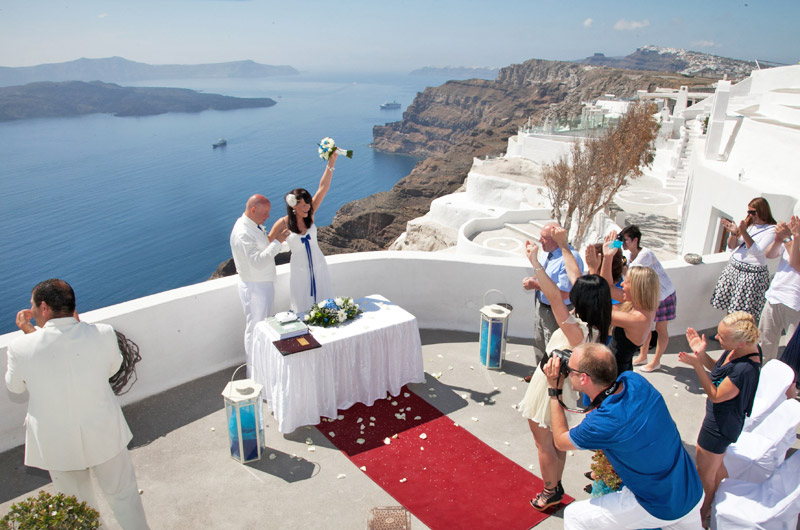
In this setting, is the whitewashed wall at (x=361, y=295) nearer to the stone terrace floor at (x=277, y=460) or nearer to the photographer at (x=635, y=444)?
the stone terrace floor at (x=277, y=460)

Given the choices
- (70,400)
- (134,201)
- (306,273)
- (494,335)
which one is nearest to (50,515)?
(70,400)

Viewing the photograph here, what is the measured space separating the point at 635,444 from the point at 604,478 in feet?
2.53

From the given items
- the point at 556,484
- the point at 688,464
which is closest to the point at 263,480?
the point at 556,484

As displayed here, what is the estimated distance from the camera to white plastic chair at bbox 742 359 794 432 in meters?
3.93

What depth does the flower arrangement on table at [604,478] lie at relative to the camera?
316 centimetres

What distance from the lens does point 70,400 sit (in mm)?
3088

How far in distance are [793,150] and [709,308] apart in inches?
182

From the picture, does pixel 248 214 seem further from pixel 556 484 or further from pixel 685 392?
pixel 685 392

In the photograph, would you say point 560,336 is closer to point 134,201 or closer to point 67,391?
point 67,391

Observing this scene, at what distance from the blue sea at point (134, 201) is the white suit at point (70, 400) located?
7583 centimetres

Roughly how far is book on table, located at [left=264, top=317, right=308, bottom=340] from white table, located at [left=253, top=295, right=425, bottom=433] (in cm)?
7

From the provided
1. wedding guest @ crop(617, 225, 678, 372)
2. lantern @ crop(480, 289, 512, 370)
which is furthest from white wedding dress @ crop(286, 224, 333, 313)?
wedding guest @ crop(617, 225, 678, 372)

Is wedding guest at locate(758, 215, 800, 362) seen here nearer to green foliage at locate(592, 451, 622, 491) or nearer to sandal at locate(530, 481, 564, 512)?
sandal at locate(530, 481, 564, 512)

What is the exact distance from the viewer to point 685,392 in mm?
5668
